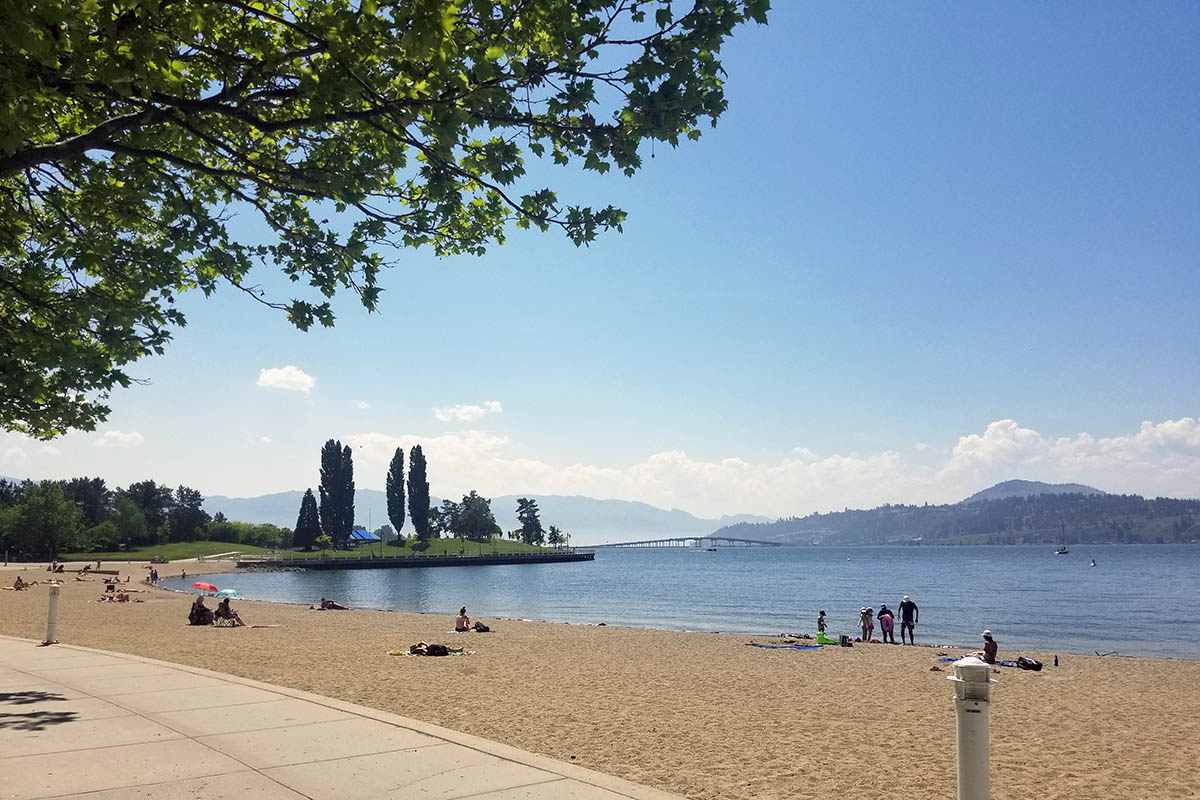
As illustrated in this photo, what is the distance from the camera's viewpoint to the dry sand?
28.0 ft

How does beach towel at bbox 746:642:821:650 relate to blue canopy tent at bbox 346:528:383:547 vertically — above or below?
above

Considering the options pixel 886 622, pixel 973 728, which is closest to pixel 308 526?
pixel 886 622

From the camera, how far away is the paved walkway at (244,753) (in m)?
5.38

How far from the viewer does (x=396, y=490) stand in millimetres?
144375

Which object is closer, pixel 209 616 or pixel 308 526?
pixel 209 616

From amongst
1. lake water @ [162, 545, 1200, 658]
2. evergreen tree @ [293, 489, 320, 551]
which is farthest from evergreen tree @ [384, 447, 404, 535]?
lake water @ [162, 545, 1200, 658]

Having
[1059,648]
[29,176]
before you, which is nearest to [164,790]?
[29,176]

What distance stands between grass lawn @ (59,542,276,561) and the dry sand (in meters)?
94.1

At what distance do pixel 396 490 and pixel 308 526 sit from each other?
56.4ft

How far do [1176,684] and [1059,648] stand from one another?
14.4 metres

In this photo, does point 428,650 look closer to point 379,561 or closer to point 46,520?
point 46,520

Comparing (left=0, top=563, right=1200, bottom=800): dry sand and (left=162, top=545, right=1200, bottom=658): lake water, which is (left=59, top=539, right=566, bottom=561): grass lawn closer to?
(left=162, top=545, right=1200, bottom=658): lake water

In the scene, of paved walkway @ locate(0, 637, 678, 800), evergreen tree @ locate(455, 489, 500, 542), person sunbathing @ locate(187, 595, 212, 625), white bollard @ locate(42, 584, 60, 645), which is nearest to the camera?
paved walkway @ locate(0, 637, 678, 800)

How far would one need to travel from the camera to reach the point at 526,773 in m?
5.88
